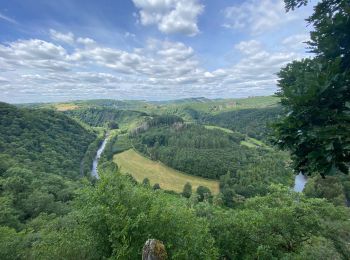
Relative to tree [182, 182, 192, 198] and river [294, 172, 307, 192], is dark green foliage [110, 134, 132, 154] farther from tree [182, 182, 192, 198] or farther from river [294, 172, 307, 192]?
river [294, 172, 307, 192]

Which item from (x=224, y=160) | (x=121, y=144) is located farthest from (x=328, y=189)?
(x=121, y=144)

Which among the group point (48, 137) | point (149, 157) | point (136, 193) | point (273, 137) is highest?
point (273, 137)

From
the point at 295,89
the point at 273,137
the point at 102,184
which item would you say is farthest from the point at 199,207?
the point at 295,89

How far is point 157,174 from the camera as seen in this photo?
118m

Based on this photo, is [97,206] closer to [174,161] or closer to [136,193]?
[136,193]

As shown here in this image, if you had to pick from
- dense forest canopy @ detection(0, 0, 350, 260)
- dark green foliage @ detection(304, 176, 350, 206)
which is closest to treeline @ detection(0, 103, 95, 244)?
dense forest canopy @ detection(0, 0, 350, 260)

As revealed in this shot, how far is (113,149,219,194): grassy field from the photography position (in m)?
105

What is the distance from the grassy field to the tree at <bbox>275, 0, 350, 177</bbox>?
90869 millimetres

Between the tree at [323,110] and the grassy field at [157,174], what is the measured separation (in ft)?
298

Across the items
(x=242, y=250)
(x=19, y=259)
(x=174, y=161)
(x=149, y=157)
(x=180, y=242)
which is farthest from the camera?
(x=149, y=157)

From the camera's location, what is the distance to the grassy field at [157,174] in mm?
104994

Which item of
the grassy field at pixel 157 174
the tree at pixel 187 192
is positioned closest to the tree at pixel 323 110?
the tree at pixel 187 192

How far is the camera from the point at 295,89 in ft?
30.0

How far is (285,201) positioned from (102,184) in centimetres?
2004
